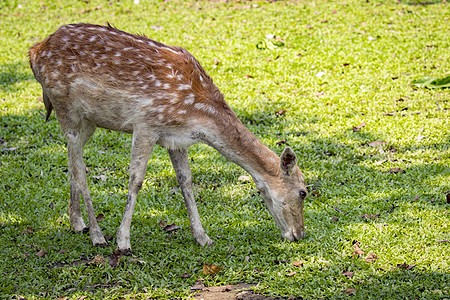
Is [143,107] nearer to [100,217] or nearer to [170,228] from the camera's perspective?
[170,228]

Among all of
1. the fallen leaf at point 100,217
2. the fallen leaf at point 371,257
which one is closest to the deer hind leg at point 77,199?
the fallen leaf at point 100,217

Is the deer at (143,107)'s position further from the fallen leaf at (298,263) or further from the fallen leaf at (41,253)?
the fallen leaf at (41,253)

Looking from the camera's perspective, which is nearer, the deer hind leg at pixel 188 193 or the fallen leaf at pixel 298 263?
the fallen leaf at pixel 298 263

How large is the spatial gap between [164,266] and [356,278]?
6.28ft

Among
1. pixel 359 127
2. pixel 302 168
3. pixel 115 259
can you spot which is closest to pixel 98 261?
pixel 115 259

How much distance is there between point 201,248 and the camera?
557cm

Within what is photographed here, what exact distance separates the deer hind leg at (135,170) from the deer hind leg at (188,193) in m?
0.52

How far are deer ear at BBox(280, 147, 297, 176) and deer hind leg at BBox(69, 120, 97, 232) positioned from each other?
2224mm

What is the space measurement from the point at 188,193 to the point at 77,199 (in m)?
1.31

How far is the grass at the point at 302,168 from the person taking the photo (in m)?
4.97

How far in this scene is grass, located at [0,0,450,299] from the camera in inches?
196

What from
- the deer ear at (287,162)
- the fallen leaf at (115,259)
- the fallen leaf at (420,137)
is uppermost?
the deer ear at (287,162)

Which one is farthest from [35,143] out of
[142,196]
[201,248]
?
[201,248]

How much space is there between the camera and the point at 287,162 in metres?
5.28
